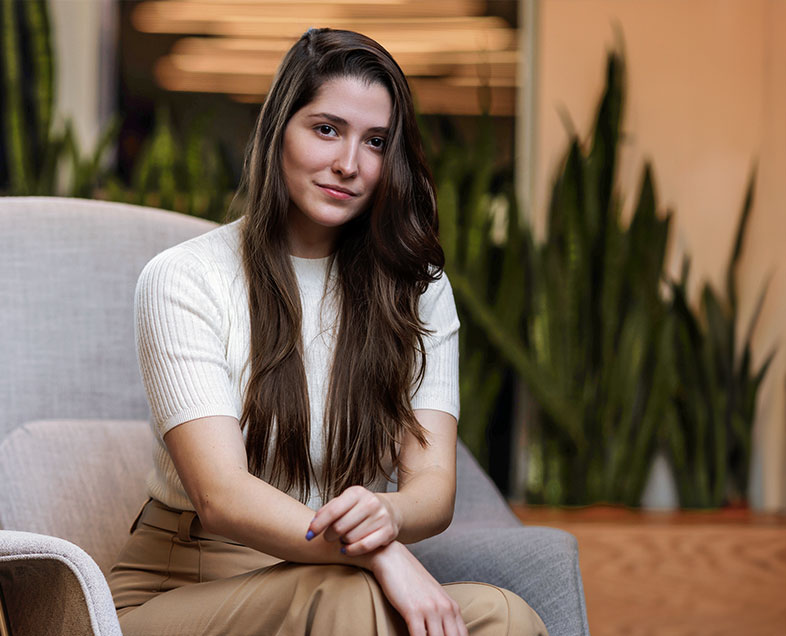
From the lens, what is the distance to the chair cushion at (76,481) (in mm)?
1382

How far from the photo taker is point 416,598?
3.19 ft

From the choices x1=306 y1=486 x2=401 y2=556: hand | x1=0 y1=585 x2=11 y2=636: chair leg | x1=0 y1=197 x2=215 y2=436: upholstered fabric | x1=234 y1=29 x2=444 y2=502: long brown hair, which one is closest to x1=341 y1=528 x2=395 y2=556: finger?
x1=306 y1=486 x2=401 y2=556: hand

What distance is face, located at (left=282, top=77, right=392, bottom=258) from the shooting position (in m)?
1.20

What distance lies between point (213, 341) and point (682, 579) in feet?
5.27

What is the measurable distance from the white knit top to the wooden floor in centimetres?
116

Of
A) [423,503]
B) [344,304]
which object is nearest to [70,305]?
[344,304]

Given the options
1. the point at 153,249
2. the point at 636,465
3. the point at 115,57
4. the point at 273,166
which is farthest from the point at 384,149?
the point at 115,57

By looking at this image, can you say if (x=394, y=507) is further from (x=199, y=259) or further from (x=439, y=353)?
(x=199, y=259)

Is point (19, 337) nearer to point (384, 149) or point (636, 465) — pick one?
point (384, 149)

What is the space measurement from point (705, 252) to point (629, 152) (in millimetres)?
383

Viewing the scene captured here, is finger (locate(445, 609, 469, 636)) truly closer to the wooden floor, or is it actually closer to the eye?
the eye

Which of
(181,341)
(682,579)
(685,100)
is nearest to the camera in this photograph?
(181,341)

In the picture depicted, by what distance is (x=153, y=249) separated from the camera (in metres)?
1.60

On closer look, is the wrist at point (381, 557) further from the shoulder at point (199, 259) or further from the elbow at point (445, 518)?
the shoulder at point (199, 259)
